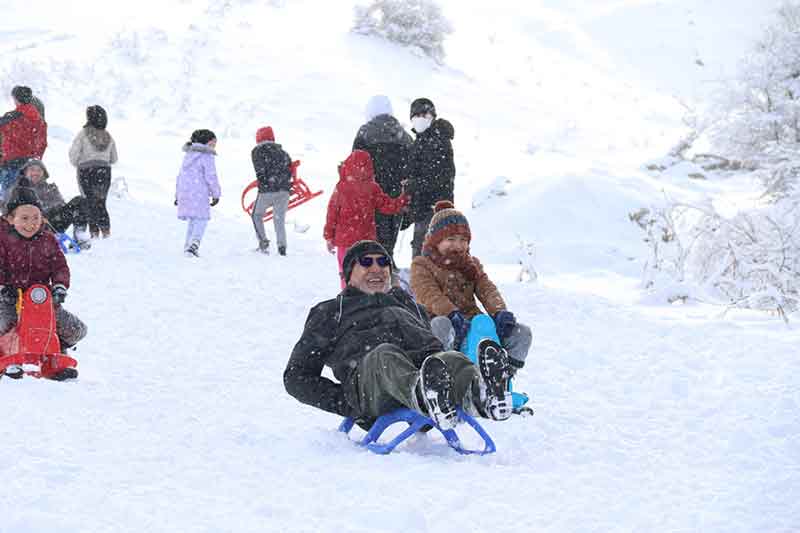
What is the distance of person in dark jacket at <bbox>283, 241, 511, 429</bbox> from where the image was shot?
13.1 ft

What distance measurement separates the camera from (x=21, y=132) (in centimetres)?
1125

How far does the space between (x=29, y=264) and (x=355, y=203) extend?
3.20 meters

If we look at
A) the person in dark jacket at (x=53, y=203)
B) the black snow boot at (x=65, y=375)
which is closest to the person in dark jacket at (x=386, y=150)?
the black snow boot at (x=65, y=375)

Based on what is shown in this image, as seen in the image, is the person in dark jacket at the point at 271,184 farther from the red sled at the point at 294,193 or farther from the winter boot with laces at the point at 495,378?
the winter boot with laces at the point at 495,378

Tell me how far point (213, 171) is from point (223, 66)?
16.2 meters

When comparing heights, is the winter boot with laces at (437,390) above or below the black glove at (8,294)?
above

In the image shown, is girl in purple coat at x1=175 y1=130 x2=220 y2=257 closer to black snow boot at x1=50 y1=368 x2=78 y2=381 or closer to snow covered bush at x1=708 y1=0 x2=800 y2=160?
black snow boot at x1=50 y1=368 x2=78 y2=381

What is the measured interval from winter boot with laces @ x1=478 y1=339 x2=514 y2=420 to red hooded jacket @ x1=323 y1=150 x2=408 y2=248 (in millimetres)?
3960

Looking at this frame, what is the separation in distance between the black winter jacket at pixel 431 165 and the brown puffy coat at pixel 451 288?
2536 millimetres

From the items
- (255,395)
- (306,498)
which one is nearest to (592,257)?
(255,395)

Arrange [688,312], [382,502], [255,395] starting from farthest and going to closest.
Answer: [688,312] < [255,395] < [382,502]

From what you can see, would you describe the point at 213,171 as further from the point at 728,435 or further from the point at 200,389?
the point at 728,435

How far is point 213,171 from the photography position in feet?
37.7

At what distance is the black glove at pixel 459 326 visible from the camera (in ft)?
17.2
